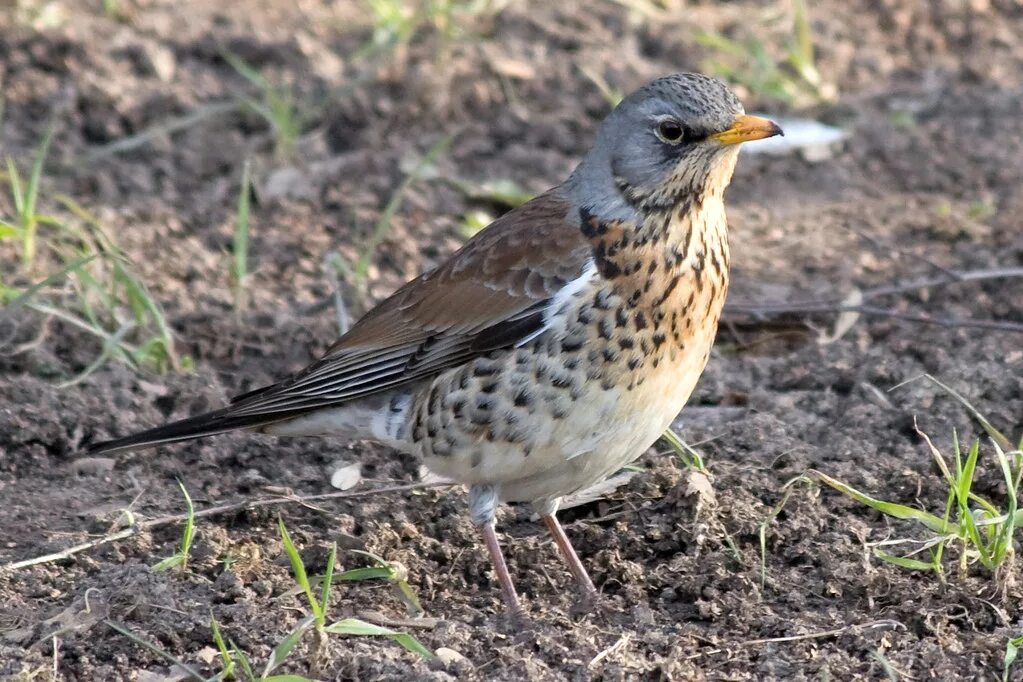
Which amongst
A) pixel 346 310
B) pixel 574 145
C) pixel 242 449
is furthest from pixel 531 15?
pixel 242 449

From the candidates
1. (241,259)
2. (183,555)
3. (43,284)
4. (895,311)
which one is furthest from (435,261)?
(183,555)

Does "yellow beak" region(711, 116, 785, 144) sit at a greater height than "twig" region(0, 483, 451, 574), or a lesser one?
greater

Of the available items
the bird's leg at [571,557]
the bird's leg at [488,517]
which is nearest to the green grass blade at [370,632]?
the bird's leg at [488,517]

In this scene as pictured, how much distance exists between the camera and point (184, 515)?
541 cm

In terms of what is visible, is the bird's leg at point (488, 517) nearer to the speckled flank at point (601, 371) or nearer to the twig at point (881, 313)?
the speckled flank at point (601, 371)

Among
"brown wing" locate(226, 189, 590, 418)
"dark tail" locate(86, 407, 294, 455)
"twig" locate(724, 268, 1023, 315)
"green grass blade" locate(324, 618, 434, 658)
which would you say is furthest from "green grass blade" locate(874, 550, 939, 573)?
"dark tail" locate(86, 407, 294, 455)

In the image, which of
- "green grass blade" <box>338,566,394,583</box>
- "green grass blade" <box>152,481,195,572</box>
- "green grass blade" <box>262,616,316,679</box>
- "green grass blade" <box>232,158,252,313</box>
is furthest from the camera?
"green grass blade" <box>232,158,252,313</box>

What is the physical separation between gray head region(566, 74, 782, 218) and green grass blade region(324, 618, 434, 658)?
1.59 meters

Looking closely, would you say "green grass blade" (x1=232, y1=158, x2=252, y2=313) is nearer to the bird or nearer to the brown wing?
A: the brown wing

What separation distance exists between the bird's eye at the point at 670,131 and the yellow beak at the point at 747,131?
122 millimetres

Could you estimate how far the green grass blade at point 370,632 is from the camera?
459 centimetres

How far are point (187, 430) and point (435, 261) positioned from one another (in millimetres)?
2422

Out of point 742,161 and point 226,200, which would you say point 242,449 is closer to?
point 226,200

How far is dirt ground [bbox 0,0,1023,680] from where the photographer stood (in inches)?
192
